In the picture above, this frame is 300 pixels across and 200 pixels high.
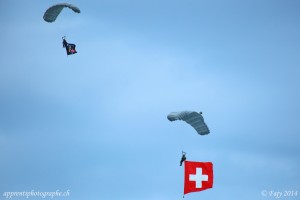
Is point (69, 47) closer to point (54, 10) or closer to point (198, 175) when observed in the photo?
point (54, 10)

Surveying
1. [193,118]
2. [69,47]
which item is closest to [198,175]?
[193,118]

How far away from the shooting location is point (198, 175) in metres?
70.6

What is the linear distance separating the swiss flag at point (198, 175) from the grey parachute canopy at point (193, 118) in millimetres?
3631

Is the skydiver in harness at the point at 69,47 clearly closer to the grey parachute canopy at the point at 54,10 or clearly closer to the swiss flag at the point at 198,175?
the grey parachute canopy at the point at 54,10

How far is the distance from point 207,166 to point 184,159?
257cm

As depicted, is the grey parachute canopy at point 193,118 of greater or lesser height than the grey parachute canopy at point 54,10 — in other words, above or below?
below

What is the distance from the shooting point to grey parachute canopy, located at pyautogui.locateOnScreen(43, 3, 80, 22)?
72062 millimetres

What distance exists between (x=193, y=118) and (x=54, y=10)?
1731 centimetres

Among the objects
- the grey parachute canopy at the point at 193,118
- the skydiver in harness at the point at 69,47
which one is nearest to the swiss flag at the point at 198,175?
the grey parachute canopy at the point at 193,118

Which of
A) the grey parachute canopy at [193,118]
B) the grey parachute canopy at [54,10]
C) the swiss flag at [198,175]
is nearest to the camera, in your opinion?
the grey parachute canopy at [193,118]

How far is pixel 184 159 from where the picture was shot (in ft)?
228

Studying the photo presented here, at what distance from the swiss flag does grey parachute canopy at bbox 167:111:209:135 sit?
3.63 meters

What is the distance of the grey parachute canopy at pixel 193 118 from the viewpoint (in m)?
65.8

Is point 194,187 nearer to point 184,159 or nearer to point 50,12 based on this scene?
point 184,159
